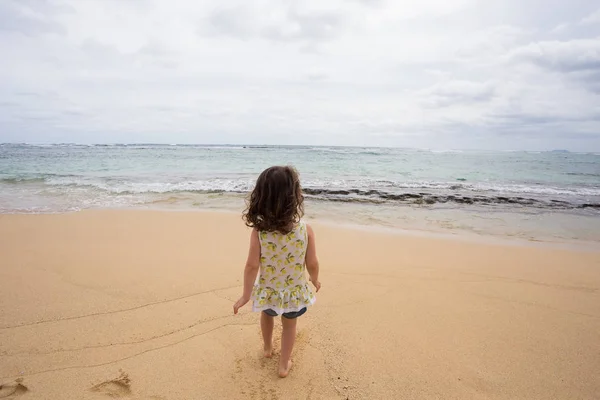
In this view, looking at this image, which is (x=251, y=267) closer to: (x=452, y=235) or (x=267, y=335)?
(x=267, y=335)

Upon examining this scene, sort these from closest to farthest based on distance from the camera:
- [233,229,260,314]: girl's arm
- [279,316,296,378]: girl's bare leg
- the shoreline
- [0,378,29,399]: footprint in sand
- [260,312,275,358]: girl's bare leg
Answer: [0,378,29,399]: footprint in sand, [233,229,260,314]: girl's arm, [279,316,296,378]: girl's bare leg, [260,312,275,358]: girl's bare leg, the shoreline

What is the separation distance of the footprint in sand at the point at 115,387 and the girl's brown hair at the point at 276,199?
136cm

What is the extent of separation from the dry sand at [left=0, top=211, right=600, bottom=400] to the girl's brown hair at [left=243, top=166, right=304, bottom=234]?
1110mm

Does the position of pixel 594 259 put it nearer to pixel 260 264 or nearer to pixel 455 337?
pixel 455 337

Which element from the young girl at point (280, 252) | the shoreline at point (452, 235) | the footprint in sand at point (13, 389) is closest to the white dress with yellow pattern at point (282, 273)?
the young girl at point (280, 252)

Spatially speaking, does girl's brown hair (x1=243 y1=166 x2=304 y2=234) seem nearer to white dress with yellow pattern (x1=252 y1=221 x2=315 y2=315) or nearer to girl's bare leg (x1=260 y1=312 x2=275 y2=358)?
white dress with yellow pattern (x1=252 y1=221 x2=315 y2=315)

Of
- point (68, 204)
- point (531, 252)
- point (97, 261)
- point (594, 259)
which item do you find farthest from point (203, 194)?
point (594, 259)

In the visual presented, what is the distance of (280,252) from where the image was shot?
2.29m

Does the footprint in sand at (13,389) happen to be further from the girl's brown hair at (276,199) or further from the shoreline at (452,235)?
the shoreline at (452,235)

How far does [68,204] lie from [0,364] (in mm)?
7431

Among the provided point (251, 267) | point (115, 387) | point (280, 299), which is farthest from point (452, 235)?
point (115, 387)

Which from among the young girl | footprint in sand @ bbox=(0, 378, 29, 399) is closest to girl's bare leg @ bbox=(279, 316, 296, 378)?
the young girl

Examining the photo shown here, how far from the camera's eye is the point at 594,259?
198 inches

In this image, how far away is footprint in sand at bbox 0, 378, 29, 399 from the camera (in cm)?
209
